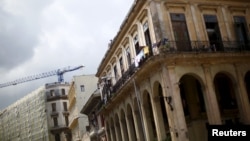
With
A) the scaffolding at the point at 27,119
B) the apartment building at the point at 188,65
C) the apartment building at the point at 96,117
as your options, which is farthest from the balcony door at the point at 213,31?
the scaffolding at the point at 27,119

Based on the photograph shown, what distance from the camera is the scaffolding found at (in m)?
74.8

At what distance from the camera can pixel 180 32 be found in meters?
23.5

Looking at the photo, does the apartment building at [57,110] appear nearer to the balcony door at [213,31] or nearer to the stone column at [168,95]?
the balcony door at [213,31]

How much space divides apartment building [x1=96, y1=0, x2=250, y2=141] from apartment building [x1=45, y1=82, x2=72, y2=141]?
49826 mm

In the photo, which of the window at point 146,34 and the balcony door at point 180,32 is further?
the window at point 146,34

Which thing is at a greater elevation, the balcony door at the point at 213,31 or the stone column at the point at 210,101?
the balcony door at the point at 213,31

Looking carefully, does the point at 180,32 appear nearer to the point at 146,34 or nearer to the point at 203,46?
the point at 203,46

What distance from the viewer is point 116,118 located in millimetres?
33812

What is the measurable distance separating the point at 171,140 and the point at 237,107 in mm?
5969

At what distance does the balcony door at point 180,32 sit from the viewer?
75.4 ft

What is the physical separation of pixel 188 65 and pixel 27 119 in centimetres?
6236

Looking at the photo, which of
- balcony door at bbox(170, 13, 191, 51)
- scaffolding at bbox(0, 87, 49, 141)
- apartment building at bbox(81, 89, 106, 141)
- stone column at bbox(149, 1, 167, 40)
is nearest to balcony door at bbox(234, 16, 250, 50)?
balcony door at bbox(170, 13, 191, 51)

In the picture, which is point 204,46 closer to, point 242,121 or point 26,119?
point 242,121

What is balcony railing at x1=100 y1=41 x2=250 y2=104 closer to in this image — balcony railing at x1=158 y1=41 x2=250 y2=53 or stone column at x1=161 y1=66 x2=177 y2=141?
balcony railing at x1=158 y1=41 x2=250 y2=53
